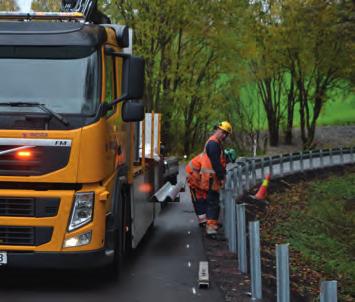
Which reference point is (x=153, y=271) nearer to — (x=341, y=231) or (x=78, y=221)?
(x=78, y=221)

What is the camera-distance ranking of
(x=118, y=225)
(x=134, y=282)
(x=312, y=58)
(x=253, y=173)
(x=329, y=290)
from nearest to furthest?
(x=329, y=290), (x=118, y=225), (x=134, y=282), (x=253, y=173), (x=312, y=58)

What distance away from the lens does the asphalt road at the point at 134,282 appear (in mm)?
7789

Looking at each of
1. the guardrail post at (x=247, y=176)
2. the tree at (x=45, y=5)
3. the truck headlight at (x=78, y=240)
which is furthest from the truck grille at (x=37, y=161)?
the tree at (x=45, y=5)

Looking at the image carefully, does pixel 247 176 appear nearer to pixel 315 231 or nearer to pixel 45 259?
pixel 315 231

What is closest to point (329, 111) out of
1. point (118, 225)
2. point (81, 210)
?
point (118, 225)

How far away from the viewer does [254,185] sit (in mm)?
19859

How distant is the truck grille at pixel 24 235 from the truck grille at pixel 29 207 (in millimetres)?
149

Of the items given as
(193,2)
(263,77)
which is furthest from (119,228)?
(263,77)

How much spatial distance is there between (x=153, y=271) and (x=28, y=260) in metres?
2.21

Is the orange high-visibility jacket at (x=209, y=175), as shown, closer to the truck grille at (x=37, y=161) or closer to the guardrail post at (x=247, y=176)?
the truck grille at (x=37, y=161)

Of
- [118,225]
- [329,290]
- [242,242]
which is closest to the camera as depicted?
[329,290]

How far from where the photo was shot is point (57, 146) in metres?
7.46

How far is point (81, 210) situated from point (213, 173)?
170 inches

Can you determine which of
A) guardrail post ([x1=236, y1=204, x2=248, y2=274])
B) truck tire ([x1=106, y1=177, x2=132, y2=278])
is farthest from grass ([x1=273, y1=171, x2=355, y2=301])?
truck tire ([x1=106, y1=177, x2=132, y2=278])
